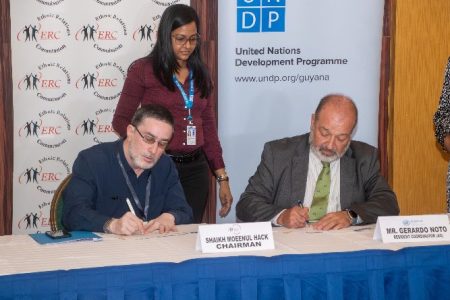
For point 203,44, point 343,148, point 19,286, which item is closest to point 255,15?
point 203,44

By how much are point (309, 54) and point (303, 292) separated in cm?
308

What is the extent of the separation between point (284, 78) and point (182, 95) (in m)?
1.23

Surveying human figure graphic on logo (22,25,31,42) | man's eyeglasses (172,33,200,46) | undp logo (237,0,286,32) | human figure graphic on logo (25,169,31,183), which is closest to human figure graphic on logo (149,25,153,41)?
undp logo (237,0,286,32)

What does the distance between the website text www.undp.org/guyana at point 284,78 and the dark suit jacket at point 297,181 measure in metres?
1.82

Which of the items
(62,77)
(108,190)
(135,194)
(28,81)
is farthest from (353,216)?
(28,81)

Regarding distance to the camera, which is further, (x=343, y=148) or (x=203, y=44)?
(x=203, y=44)

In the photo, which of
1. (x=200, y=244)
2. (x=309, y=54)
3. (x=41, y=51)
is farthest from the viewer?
(x=309, y=54)

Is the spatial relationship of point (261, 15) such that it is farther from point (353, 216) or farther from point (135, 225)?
point (135, 225)

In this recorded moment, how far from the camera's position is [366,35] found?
5516mm

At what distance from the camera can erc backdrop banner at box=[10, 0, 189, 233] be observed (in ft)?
16.4

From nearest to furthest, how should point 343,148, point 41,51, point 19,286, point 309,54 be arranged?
point 19,286, point 343,148, point 41,51, point 309,54

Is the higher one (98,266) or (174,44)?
(174,44)

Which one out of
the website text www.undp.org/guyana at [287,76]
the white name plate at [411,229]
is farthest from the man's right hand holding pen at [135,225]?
the website text www.undp.org/guyana at [287,76]

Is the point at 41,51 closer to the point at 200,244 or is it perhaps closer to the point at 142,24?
the point at 142,24
